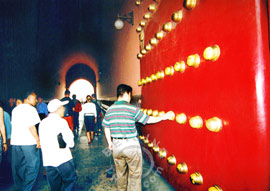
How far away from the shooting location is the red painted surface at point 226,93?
0.79 metres

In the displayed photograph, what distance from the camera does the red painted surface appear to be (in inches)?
31.0

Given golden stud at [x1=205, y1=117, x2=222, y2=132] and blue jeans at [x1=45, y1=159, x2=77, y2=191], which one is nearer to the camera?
golden stud at [x1=205, y1=117, x2=222, y2=132]

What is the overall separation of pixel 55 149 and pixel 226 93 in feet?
6.62

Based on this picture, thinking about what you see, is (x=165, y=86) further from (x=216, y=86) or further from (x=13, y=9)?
(x=13, y=9)

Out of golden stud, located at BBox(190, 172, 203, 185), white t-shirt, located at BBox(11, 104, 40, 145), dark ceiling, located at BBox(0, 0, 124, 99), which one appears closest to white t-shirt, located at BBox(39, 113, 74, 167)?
white t-shirt, located at BBox(11, 104, 40, 145)

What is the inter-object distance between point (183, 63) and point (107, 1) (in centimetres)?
629

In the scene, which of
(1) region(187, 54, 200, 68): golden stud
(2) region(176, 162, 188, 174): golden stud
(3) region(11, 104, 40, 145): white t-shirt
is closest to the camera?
(1) region(187, 54, 200, 68): golden stud

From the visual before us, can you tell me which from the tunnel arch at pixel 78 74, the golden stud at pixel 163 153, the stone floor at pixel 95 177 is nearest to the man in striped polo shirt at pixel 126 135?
the golden stud at pixel 163 153

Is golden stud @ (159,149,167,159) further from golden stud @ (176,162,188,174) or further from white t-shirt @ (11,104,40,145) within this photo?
white t-shirt @ (11,104,40,145)

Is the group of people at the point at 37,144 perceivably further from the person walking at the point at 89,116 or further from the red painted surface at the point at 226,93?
the person walking at the point at 89,116

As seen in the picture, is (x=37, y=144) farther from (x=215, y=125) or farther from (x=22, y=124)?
(x=215, y=125)

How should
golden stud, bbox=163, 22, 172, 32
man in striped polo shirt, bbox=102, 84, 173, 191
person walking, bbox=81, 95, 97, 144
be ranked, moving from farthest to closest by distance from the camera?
person walking, bbox=81, 95, 97, 144 → man in striped polo shirt, bbox=102, 84, 173, 191 → golden stud, bbox=163, 22, 172, 32

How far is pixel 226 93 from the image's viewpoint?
980mm

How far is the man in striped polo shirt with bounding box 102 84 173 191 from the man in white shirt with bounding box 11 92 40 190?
147 cm
